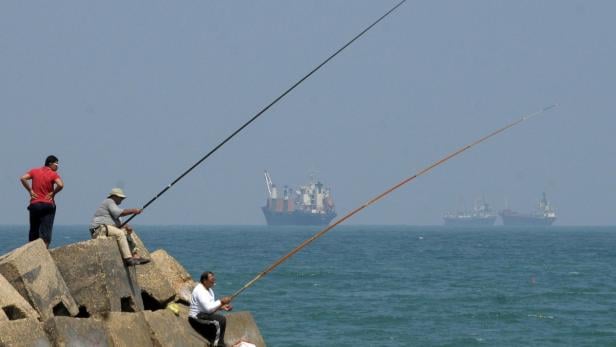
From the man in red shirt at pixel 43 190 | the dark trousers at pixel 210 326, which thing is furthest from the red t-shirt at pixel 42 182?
the dark trousers at pixel 210 326

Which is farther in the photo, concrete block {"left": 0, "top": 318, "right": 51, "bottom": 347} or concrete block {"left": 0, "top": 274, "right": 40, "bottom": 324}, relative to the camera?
concrete block {"left": 0, "top": 274, "right": 40, "bottom": 324}

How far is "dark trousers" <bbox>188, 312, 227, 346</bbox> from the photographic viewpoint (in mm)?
14352

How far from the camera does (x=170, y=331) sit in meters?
13.8

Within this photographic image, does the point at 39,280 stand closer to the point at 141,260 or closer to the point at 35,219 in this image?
the point at 141,260

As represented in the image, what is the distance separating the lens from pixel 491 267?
63.0m

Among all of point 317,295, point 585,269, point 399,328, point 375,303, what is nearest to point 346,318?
point 399,328

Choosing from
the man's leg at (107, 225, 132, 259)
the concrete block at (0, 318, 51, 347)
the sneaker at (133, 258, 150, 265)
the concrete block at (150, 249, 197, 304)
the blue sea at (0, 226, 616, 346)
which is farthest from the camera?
the blue sea at (0, 226, 616, 346)

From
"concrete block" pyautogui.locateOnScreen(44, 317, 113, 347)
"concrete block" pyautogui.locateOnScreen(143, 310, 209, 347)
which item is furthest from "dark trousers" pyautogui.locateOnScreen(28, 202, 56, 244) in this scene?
"concrete block" pyautogui.locateOnScreen(44, 317, 113, 347)

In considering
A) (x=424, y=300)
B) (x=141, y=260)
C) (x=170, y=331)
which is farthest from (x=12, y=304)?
(x=424, y=300)

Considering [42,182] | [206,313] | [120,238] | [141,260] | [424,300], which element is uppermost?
[42,182]

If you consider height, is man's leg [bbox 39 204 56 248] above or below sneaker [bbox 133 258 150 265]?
above

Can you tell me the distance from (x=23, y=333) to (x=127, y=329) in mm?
1845

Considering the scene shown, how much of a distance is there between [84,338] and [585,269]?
5100 cm

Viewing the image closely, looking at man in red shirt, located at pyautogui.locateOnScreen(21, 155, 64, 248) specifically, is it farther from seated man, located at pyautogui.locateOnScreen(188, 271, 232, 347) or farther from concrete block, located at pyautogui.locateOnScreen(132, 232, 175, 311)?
seated man, located at pyautogui.locateOnScreen(188, 271, 232, 347)
